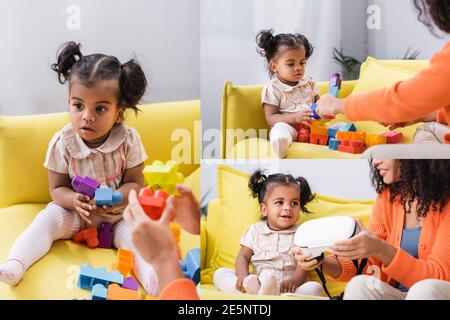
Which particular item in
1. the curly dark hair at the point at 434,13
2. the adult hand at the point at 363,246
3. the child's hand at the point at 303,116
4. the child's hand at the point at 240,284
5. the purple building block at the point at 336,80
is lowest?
the child's hand at the point at 240,284

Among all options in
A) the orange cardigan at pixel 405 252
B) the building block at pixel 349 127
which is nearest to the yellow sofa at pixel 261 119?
the building block at pixel 349 127

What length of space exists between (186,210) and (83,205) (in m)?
0.19

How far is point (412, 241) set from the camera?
1.17 meters

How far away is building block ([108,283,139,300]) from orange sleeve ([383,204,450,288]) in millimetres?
448

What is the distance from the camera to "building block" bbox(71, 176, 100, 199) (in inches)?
46.0

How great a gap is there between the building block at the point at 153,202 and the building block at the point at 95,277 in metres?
0.14

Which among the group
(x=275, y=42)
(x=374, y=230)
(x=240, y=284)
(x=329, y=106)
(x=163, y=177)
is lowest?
(x=240, y=284)

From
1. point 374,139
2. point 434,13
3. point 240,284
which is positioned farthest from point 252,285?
point 434,13

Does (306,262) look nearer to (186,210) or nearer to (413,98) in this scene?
(186,210)

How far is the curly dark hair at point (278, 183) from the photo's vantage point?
1209mm

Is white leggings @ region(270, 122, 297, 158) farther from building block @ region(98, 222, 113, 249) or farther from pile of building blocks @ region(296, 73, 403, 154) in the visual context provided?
building block @ region(98, 222, 113, 249)

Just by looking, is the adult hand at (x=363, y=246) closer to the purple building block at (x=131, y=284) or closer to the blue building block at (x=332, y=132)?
the blue building block at (x=332, y=132)

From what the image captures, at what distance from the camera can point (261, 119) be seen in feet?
4.01
